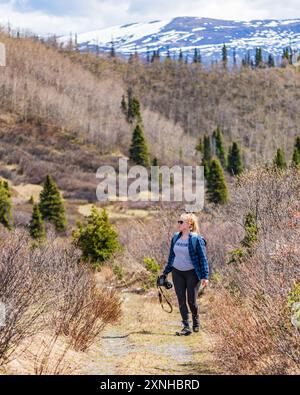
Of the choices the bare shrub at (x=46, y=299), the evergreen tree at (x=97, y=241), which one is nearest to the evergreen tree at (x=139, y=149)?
the evergreen tree at (x=97, y=241)

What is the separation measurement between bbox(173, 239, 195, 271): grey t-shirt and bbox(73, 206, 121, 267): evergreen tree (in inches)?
484

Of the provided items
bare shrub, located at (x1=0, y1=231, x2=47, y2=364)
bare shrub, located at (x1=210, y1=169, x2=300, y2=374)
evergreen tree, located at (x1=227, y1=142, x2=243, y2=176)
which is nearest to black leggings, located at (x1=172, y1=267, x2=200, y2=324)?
bare shrub, located at (x1=210, y1=169, x2=300, y2=374)

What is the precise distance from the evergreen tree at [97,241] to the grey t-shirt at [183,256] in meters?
12.3

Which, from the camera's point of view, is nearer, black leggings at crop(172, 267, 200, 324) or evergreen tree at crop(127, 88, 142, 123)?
black leggings at crop(172, 267, 200, 324)

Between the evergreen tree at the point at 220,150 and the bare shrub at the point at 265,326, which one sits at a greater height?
the bare shrub at the point at 265,326

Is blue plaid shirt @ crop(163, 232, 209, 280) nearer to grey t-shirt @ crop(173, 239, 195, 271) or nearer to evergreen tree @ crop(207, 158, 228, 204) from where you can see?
grey t-shirt @ crop(173, 239, 195, 271)

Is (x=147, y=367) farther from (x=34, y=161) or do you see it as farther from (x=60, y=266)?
(x=34, y=161)

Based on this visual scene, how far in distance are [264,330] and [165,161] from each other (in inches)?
3165

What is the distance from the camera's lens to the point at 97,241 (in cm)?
1994

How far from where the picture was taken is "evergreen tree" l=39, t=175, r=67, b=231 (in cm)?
4362

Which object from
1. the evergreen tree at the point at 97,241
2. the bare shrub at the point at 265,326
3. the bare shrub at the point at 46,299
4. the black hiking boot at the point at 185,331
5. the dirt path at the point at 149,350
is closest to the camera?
the bare shrub at the point at 265,326

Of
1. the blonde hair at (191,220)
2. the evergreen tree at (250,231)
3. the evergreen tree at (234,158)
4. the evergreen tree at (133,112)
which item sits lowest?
the evergreen tree at (234,158)

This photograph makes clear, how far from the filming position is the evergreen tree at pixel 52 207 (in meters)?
43.6

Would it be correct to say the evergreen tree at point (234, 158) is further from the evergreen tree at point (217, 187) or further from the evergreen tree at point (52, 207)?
the evergreen tree at point (52, 207)
